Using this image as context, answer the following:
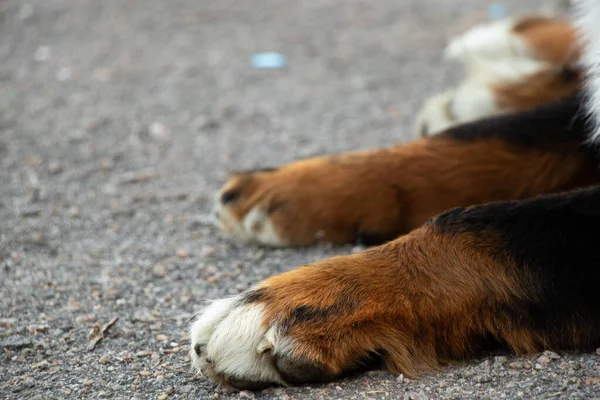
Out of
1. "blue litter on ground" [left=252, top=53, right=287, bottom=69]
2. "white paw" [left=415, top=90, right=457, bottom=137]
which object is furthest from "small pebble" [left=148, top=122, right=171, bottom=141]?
"white paw" [left=415, top=90, right=457, bottom=137]

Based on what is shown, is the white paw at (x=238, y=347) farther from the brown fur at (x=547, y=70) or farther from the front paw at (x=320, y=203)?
the brown fur at (x=547, y=70)

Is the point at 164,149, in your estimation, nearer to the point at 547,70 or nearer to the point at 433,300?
the point at 547,70

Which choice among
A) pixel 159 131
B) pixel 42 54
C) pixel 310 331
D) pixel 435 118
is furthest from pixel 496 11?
A: pixel 310 331

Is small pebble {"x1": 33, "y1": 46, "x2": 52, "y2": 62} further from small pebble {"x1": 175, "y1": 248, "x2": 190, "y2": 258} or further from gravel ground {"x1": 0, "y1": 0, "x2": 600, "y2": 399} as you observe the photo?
small pebble {"x1": 175, "y1": 248, "x2": 190, "y2": 258}

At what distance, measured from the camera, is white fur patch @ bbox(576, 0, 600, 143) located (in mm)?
2623

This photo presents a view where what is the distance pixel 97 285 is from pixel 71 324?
1.06 feet

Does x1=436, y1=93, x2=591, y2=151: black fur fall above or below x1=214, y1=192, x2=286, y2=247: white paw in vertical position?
above

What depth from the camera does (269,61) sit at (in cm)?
582

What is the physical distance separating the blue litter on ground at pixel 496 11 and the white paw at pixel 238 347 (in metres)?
4.86

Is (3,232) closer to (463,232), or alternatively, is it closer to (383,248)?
(383,248)

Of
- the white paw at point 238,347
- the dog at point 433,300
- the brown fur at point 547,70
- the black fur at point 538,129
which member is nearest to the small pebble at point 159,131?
the brown fur at point 547,70

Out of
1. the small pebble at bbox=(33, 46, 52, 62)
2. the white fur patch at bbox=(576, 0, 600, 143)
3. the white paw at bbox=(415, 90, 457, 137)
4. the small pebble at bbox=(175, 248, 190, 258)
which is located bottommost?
the small pebble at bbox=(33, 46, 52, 62)

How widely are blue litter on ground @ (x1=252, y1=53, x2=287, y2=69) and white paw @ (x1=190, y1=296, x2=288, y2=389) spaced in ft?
12.3

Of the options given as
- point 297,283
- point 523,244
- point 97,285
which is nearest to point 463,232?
point 523,244
